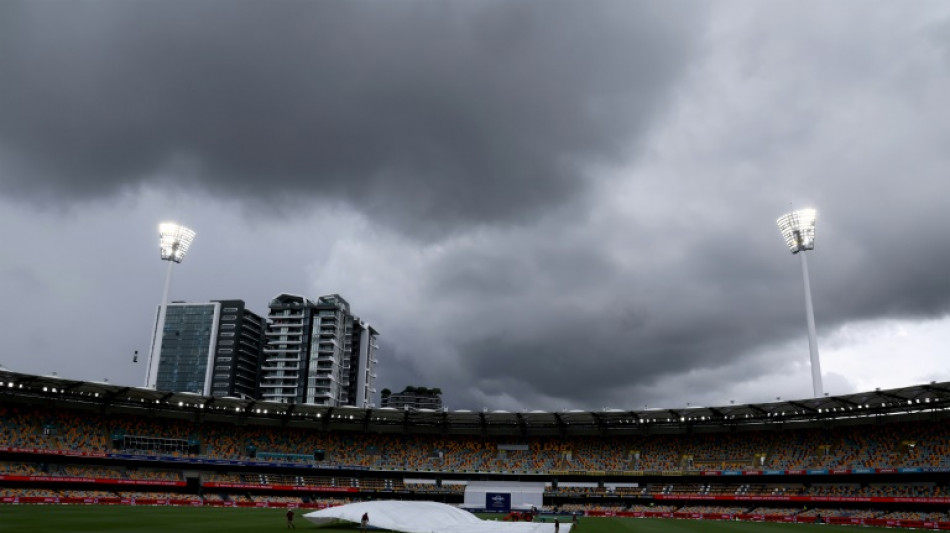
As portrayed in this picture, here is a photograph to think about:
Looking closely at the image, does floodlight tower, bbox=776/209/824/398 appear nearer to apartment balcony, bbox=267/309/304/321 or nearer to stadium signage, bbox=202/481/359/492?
stadium signage, bbox=202/481/359/492

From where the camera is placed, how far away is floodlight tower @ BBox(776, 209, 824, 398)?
6781cm

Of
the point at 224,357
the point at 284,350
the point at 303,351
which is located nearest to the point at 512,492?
the point at 303,351

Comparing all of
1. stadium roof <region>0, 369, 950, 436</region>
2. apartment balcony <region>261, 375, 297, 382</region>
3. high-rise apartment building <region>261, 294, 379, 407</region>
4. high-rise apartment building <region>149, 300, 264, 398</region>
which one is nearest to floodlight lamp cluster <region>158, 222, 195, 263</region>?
stadium roof <region>0, 369, 950, 436</region>

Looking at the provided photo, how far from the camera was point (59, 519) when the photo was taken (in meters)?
37.9

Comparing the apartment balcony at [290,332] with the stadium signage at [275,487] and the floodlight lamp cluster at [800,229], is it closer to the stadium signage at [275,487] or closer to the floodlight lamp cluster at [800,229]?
the stadium signage at [275,487]

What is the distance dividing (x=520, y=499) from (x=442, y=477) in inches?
475

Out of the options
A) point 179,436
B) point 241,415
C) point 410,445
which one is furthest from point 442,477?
point 179,436

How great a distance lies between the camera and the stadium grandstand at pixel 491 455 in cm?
6366

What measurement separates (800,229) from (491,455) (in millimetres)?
49292

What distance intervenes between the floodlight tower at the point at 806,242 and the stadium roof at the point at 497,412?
4.13 m

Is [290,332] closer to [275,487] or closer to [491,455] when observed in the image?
[275,487]

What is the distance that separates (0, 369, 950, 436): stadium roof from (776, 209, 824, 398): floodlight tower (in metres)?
4.13

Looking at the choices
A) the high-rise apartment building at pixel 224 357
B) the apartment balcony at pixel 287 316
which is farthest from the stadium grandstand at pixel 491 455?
the high-rise apartment building at pixel 224 357

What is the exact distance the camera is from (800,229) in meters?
70.2
